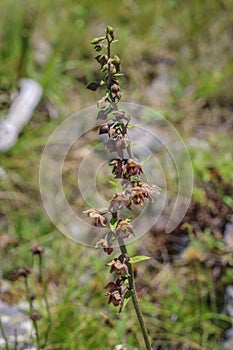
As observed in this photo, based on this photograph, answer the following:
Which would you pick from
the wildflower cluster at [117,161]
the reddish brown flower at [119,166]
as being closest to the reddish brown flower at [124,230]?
the wildflower cluster at [117,161]

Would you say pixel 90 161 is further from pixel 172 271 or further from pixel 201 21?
pixel 201 21

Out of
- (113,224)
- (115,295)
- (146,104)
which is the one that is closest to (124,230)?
(113,224)

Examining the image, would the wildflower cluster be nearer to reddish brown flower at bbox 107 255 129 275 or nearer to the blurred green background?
reddish brown flower at bbox 107 255 129 275

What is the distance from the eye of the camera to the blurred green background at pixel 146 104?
2.49 m

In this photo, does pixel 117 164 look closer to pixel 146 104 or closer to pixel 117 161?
pixel 117 161

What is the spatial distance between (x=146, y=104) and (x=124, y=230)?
2666mm

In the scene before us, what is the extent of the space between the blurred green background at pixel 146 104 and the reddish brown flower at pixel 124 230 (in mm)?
808

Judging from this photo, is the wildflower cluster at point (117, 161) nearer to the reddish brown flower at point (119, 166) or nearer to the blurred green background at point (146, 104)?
the reddish brown flower at point (119, 166)

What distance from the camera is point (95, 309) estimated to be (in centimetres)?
258

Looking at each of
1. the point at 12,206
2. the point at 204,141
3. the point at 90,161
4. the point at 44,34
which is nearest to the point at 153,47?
the point at 44,34

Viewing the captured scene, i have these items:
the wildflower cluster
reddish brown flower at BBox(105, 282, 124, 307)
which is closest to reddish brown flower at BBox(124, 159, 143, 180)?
the wildflower cluster

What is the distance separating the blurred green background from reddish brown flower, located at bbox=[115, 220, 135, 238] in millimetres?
808

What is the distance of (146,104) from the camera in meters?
4.01

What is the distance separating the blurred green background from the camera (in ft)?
8.16
